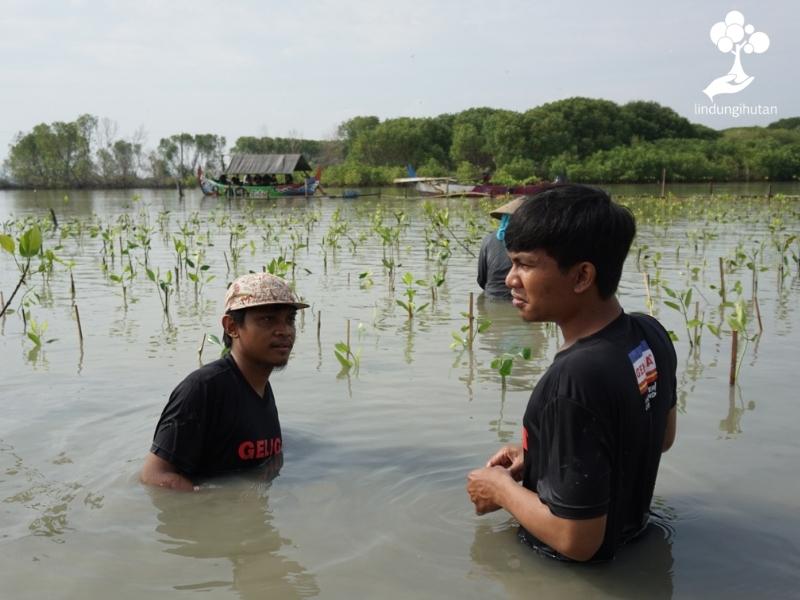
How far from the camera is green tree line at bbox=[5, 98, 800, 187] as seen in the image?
164 feet

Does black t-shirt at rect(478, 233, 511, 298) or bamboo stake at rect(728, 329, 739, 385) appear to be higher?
black t-shirt at rect(478, 233, 511, 298)

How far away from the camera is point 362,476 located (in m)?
3.57

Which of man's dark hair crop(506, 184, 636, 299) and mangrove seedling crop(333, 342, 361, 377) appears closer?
man's dark hair crop(506, 184, 636, 299)

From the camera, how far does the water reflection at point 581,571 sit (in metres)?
2.44

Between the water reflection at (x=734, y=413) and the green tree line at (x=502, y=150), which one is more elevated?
the green tree line at (x=502, y=150)

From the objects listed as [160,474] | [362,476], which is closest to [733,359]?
[362,476]

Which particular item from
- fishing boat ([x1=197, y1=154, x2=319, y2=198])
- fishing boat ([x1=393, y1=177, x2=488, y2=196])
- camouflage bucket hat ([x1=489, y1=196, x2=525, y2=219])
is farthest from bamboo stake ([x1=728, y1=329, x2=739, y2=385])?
fishing boat ([x1=197, y1=154, x2=319, y2=198])

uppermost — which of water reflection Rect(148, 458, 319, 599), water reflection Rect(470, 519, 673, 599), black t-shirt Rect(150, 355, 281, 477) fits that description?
black t-shirt Rect(150, 355, 281, 477)

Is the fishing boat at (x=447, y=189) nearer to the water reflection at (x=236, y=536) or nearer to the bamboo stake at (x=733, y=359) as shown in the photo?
the bamboo stake at (x=733, y=359)

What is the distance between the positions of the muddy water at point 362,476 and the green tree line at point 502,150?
32341mm

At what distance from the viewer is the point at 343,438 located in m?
4.13

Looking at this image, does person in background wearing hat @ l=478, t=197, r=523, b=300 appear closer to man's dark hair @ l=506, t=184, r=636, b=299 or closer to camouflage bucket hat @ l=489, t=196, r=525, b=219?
camouflage bucket hat @ l=489, t=196, r=525, b=219

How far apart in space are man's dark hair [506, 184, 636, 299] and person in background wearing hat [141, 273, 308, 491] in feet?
4.19

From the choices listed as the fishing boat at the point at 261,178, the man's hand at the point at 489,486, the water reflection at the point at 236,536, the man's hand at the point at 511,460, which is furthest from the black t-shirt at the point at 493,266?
the fishing boat at the point at 261,178
